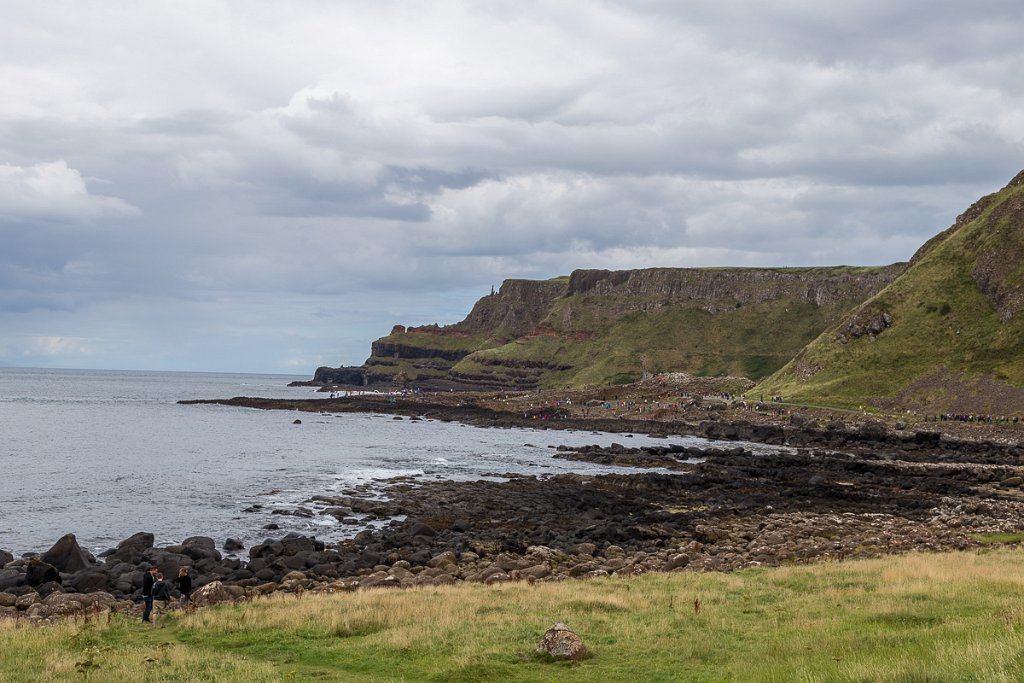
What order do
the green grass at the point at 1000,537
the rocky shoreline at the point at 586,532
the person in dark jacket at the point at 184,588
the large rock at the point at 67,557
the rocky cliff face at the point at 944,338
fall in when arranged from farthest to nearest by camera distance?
the rocky cliff face at the point at 944,338
the green grass at the point at 1000,537
the large rock at the point at 67,557
the rocky shoreline at the point at 586,532
the person in dark jacket at the point at 184,588

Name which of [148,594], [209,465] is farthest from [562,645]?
[209,465]

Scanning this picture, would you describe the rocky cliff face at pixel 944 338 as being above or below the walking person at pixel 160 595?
above

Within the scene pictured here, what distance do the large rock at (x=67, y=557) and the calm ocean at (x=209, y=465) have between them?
5.87 metres

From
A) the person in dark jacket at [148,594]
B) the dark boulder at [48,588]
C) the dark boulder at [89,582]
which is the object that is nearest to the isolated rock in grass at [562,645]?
the person in dark jacket at [148,594]

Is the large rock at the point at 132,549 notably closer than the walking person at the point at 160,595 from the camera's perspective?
No

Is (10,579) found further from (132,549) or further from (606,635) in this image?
(606,635)

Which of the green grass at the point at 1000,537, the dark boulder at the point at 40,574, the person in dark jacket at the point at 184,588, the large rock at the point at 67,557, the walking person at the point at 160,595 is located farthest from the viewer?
the green grass at the point at 1000,537

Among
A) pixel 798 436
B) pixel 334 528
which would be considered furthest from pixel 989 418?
pixel 334 528

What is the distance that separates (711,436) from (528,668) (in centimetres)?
8856

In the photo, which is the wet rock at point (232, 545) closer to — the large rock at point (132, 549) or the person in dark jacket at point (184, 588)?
the large rock at point (132, 549)

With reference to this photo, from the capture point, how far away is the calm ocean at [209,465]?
138 feet

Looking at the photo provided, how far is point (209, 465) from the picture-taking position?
6856 centimetres

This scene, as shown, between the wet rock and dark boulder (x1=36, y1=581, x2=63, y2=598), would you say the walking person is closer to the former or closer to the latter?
dark boulder (x1=36, y1=581, x2=63, y2=598)

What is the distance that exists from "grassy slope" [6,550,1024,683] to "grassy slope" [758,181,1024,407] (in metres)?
98.8
